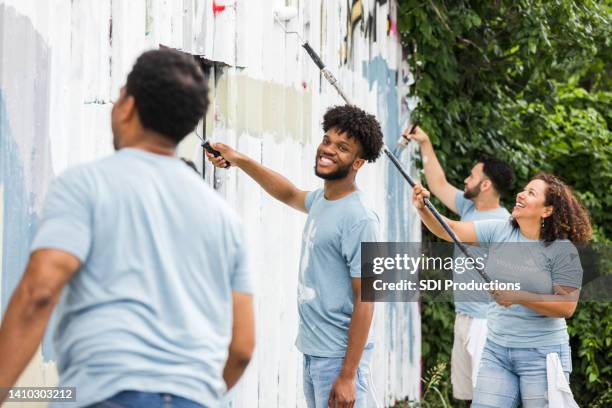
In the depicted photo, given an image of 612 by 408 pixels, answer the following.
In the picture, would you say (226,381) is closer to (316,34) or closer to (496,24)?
(316,34)

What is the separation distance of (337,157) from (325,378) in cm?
95

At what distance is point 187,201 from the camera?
2.58m

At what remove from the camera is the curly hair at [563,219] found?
5637 millimetres

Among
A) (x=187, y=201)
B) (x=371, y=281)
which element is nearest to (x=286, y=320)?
(x=371, y=281)

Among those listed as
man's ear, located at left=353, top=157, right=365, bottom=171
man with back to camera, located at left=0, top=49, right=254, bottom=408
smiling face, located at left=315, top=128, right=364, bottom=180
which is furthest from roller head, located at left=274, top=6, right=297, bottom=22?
man with back to camera, located at left=0, top=49, right=254, bottom=408

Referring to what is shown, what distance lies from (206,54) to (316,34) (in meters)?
1.59

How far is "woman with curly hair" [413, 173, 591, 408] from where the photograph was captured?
5.48 meters

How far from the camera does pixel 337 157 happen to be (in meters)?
4.58

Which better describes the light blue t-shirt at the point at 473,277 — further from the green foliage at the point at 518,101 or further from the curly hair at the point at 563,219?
the curly hair at the point at 563,219

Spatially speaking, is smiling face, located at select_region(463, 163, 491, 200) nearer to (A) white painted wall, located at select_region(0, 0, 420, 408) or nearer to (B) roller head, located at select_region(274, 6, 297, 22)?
(A) white painted wall, located at select_region(0, 0, 420, 408)

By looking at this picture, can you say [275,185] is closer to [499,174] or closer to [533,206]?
[533,206]

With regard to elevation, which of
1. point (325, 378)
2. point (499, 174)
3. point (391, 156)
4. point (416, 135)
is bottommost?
point (325, 378)

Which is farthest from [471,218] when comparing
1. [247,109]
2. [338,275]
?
[338,275]

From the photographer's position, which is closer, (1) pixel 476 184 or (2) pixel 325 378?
(2) pixel 325 378
